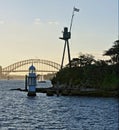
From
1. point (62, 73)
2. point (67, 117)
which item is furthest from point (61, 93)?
point (67, 117)

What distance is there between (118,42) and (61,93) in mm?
34923

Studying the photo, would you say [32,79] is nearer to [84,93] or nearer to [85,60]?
[84,93]

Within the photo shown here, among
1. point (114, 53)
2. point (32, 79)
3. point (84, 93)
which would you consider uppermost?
point (114, 53)

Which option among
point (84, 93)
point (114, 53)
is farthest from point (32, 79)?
point (114, 53)

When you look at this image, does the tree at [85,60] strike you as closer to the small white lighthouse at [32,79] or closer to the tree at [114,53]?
the tree at [114,53]

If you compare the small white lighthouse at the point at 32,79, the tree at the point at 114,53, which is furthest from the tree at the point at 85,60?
the small white lighthouse at the point at 32,79

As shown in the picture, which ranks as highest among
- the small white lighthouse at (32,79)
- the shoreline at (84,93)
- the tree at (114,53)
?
the tree at (114,53)

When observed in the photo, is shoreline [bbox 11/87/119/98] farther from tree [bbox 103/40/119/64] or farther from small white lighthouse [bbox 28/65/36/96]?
tree [bbox 103/40/119/64]

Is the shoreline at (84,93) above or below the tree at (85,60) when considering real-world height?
below

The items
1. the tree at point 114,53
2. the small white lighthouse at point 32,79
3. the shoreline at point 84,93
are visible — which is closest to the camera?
the small white lighthouse at point 32,79

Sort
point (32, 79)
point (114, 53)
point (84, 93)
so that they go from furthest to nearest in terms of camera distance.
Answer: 1. point (114, 53)
2. point (84, 93)
3. point (32, 79)

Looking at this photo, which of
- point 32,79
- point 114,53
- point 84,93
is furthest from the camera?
point 114,53

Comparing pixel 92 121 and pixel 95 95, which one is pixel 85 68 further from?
pixel 92 121

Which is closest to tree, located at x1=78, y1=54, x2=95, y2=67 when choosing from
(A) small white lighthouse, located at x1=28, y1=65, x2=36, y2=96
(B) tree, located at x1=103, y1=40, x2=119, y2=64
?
(B) tree, located at x1=103, y1=40, x2=119, y2=64
